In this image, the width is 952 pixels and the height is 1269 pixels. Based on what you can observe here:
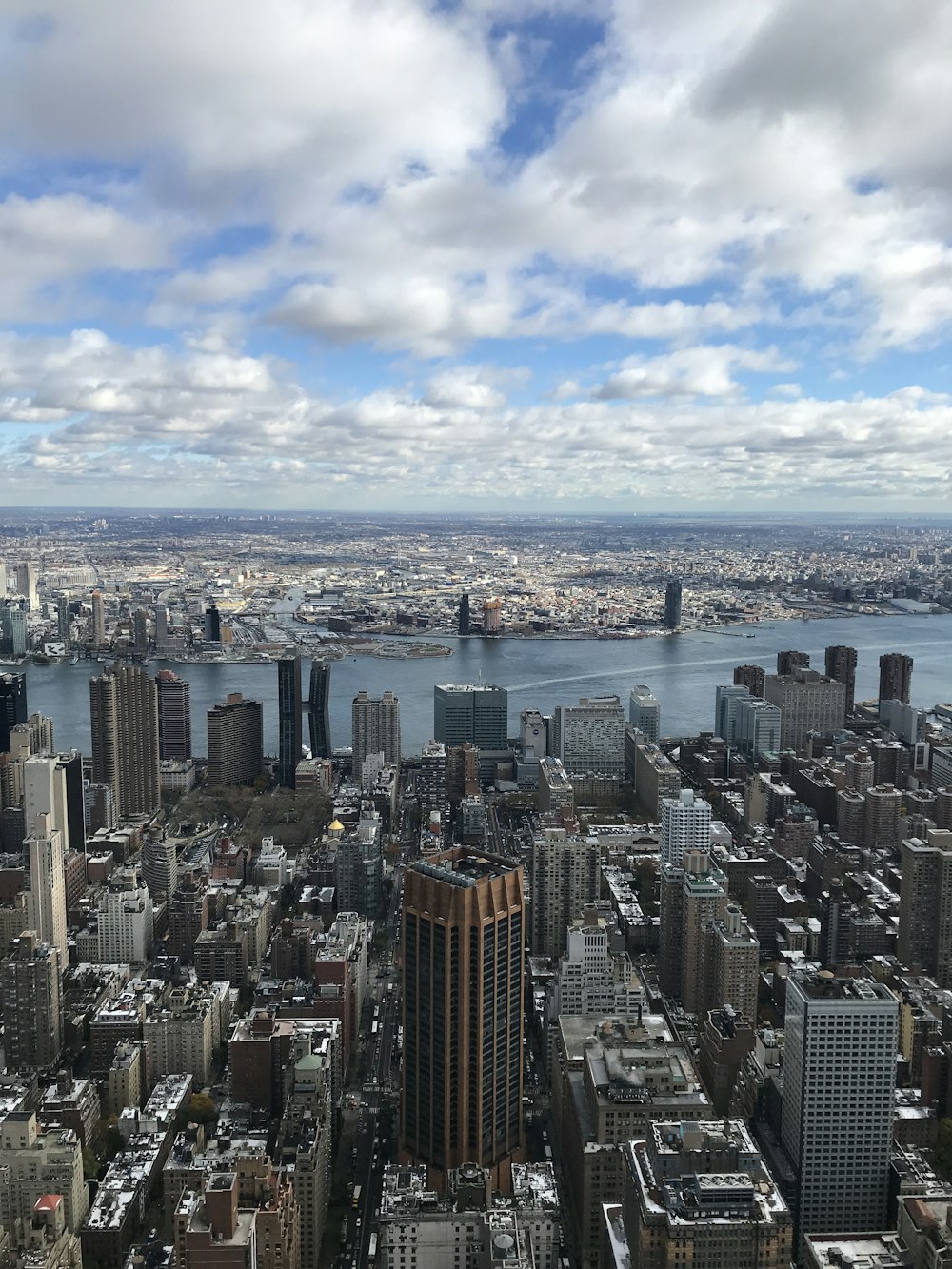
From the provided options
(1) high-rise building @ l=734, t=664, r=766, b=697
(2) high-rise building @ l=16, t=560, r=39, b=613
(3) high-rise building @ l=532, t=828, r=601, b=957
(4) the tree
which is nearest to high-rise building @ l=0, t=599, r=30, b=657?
(2) high-rise building @ l=16, t=560, r=39, b=613

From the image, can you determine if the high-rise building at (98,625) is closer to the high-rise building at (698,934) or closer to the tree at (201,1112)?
the high-rise building at (698,934)

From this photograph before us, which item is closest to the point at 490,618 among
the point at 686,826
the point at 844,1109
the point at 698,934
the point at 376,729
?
the point at 376,729

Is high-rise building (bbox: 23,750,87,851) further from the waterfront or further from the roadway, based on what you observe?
the waterfront

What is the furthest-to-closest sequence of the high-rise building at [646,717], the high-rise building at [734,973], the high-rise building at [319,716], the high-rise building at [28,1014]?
the high-rise building at [646,717] < the high-rise building at [319,716] < the high-rise building at [734,973] < the high-rise building at [28,1014]

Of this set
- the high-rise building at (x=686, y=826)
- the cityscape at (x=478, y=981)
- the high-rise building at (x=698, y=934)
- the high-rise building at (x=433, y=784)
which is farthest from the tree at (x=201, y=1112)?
the high-rise building at (x=433, y=784)

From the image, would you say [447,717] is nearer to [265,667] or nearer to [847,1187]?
[265,667]

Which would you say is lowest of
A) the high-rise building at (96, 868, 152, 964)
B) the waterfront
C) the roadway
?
the roadway

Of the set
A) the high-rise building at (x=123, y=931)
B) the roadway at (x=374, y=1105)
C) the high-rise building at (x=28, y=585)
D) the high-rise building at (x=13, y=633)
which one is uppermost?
the high-rise building at (x=28, y=585)
